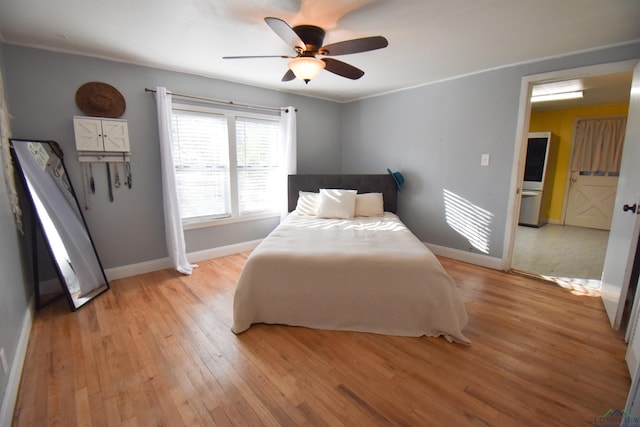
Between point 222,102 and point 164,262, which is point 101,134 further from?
point 164,262

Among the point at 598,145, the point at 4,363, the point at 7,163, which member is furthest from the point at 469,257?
the point at 7,163

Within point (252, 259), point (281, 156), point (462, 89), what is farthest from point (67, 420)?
point (462, 89)

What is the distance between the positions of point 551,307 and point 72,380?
3.59m

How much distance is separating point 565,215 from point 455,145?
395 centimetres

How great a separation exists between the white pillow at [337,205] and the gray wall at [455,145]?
1082mm

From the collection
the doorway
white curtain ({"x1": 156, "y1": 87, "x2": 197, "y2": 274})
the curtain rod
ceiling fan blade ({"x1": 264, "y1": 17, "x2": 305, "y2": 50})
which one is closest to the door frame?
the doorway

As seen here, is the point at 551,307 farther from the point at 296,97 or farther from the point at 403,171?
the point at 296,97

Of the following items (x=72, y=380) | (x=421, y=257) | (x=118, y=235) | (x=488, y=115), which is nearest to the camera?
(x=72, y=380)

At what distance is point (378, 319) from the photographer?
213 centimetres

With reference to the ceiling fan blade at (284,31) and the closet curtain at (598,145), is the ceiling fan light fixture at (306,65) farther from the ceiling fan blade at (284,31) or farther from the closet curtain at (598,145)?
the closet curtain at (598,145)

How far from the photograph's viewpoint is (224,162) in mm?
3658

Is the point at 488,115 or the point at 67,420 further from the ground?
the point at 488,115

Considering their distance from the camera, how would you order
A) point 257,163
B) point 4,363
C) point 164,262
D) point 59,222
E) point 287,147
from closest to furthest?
point 4,363 → point 59,222 → point 164,262 → point 257,163 → point 287,147

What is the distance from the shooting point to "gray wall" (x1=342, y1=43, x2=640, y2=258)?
309cm
